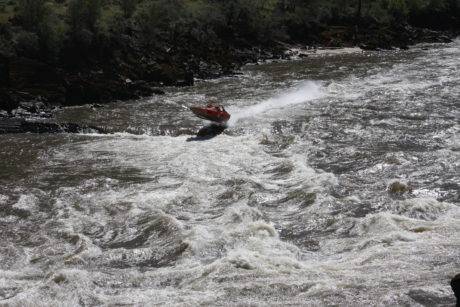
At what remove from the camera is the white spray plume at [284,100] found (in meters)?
30.0

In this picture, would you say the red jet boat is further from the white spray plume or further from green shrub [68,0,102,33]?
green shrub [68,0,102,33]

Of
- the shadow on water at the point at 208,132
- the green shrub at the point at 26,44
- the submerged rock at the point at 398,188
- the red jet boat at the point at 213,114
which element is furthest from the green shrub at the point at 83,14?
the submerged rock at the point at 398,188

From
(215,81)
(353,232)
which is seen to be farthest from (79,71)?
(353,232)

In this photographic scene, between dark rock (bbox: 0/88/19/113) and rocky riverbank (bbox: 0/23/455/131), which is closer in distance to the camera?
dark rock (bbox: 0/88/19/113)

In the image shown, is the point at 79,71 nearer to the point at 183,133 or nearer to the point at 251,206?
the point at 183,133

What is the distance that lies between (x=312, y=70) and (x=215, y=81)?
7.96 metres

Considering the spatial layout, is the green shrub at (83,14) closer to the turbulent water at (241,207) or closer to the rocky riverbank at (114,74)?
the rocky riverbank at (114,74)

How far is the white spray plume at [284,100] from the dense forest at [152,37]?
739cm

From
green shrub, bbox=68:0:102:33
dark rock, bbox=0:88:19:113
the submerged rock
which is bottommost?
dark rock, bbox=0:88:19:113

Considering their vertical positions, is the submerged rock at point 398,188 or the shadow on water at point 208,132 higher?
the submerged rock at point 398,188

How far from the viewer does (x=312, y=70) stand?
4353 cm

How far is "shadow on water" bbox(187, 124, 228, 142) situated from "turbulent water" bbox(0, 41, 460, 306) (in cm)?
32

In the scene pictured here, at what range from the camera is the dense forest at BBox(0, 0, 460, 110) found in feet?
115

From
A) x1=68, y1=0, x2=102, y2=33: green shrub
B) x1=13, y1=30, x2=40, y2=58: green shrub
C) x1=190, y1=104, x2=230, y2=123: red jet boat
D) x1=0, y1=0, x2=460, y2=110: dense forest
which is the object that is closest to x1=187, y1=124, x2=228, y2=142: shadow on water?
x1=190, y1=104, x2=230, y2=123: red jet boat
